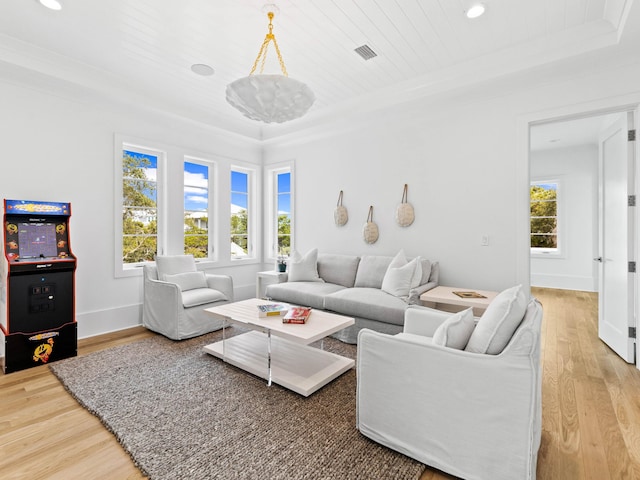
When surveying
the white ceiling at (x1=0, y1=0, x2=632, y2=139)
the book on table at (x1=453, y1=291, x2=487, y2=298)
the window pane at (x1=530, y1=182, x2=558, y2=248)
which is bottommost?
the book on table at (x1=453, y1=291, x2=487, y2=298)

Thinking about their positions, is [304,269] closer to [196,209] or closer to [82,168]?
[196,209]

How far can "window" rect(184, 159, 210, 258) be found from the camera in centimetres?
482

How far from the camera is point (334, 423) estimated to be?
205 centimetres

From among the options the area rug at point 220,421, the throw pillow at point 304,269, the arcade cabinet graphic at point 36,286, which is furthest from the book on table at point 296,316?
the arcade cabinet graphic at point 36,286

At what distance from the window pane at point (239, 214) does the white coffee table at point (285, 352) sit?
243cm

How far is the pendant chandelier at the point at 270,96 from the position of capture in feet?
7.48

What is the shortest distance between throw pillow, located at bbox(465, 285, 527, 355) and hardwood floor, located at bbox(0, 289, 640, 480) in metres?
0.69

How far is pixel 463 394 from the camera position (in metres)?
1.56

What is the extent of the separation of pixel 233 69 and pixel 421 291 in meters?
3.03

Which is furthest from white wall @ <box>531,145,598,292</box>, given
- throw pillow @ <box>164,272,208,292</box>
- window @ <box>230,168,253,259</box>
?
throw pillow @ <box>164,272,208,292</box>

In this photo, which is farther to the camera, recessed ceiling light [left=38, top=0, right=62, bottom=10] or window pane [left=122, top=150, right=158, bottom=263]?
window pane [left=122, top=150, right=158, bottom=263]

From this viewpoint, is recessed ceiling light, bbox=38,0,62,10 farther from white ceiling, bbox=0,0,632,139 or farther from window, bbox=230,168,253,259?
window, bbox=230,168,253,259

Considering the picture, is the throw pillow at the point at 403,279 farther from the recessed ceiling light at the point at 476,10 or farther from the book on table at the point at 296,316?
the recessed ceiling light at the point at 476,10

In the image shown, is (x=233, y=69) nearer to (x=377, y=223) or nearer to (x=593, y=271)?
(x=377, y=223)
